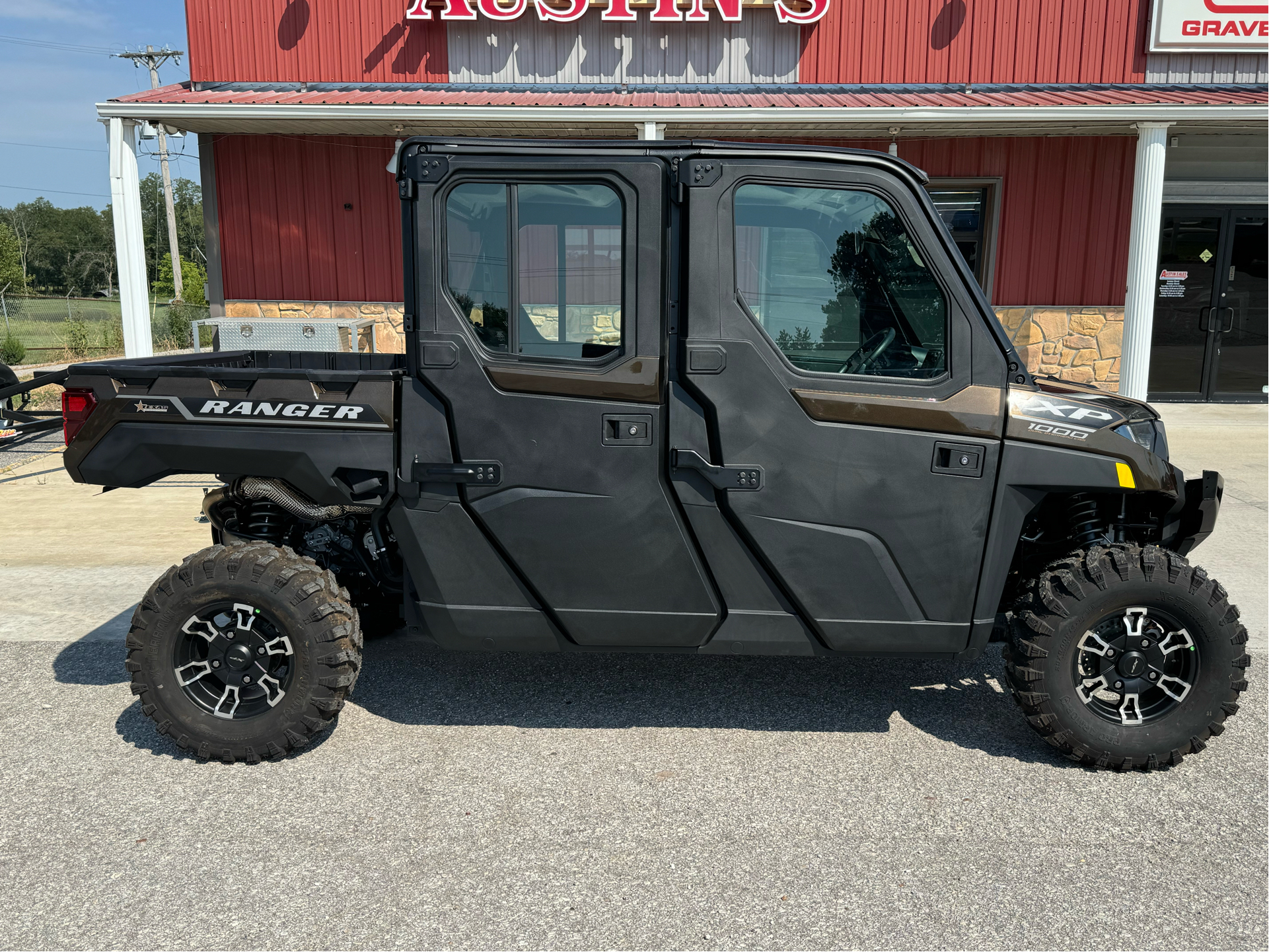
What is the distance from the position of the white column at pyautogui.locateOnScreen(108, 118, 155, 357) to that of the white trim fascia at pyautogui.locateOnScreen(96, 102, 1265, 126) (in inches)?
13.8

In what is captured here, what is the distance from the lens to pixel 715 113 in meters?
10.4

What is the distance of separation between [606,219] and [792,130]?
938cm

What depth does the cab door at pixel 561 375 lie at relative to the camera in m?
3.38

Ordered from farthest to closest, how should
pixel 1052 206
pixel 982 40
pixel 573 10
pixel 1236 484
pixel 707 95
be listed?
1. pixel 1052 206
2. pixel 982 40
3. pixel 573 10
4. pixel 707 95
5. pixel 1236 484

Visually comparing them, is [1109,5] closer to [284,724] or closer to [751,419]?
[751,419]

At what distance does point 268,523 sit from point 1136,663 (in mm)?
3665

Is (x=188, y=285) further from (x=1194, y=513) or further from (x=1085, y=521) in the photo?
(x=1194, y=513)

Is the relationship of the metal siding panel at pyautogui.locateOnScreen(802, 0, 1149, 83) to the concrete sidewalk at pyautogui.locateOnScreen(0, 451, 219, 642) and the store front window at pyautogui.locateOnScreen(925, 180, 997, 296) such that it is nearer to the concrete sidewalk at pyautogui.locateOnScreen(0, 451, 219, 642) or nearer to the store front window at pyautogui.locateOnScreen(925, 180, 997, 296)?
the store front window at pyautogui.locateOnScreen(925, 180, 997, 296)

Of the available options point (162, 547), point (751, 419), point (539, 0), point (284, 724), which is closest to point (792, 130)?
point (539, 0)

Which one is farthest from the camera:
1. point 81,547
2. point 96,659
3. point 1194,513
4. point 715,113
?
point 715,113

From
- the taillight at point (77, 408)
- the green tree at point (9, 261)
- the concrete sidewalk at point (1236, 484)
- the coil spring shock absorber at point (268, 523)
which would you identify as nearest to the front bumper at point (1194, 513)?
the concrete sidewalk at point (1236, 484)

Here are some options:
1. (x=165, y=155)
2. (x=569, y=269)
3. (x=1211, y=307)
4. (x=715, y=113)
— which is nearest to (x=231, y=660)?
(x=569, y=269)

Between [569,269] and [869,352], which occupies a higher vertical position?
[569,269]

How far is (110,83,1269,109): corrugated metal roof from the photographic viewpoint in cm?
1073
